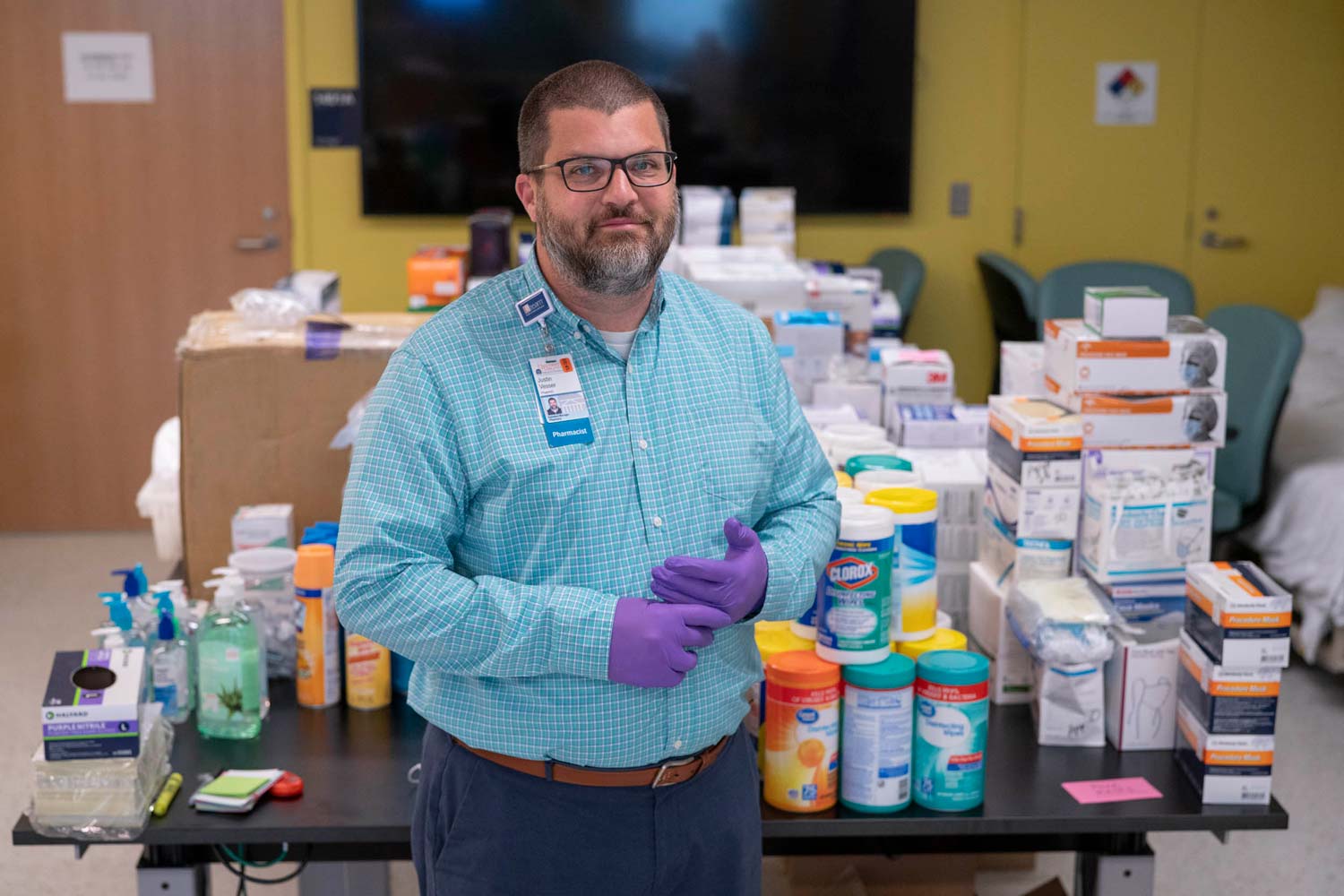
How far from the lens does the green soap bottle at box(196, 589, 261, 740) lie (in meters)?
2.11

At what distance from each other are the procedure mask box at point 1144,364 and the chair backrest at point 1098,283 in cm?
264

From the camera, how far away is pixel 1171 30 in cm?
555

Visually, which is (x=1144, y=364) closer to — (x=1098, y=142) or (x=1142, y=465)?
(x=1142, y=465)

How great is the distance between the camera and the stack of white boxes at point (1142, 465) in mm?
2096

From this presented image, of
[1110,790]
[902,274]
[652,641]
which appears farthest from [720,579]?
[902,274]

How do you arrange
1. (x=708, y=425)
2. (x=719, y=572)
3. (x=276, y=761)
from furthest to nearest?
1. (x=276, y=761)
2. (x=708, y=425)
3. (x=719, y=572)

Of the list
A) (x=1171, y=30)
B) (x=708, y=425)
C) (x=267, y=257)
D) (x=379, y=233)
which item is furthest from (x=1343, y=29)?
(x=708, y=425)

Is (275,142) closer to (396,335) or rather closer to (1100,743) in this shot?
(396,335)

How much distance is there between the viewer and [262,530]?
244 cm

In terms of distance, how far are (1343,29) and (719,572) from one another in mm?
5066

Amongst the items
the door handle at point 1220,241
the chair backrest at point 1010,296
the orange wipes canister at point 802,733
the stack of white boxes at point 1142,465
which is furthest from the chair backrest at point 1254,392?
the orange wipes canister at point 802,733

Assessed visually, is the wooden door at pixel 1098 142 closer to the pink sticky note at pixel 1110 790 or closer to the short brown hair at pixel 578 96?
the pink sticky note at pixel 1110 790

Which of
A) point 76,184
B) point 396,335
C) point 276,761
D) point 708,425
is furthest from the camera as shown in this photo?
point 76,184

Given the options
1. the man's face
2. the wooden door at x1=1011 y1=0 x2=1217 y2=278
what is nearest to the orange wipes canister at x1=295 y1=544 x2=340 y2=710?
the man's face
